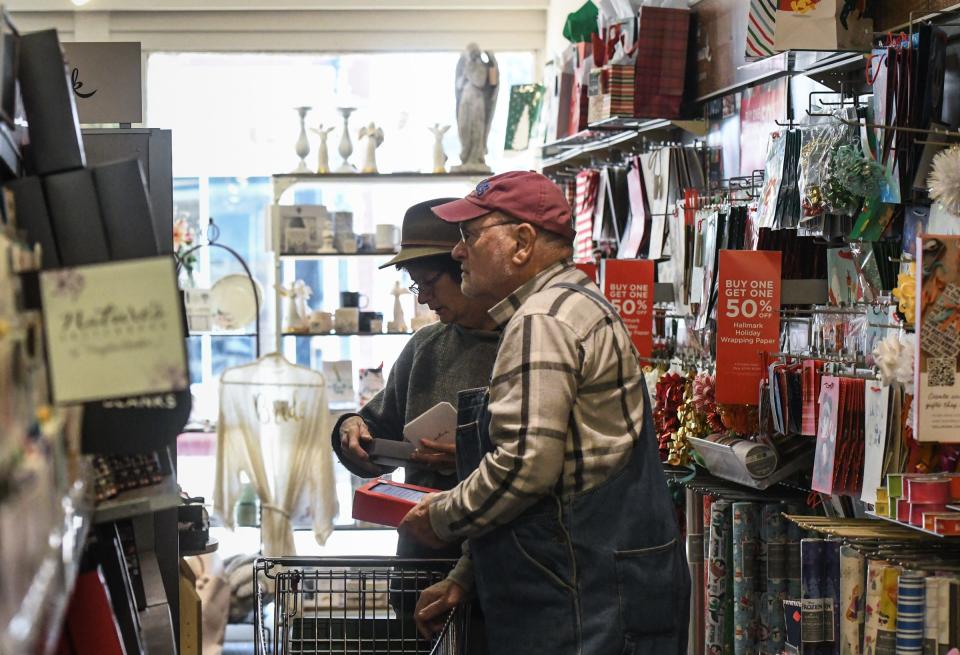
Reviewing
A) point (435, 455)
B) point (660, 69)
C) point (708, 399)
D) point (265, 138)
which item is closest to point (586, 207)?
point (660, 69)

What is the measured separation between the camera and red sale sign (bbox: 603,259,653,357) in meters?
4.25

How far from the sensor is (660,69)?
444 centimetres

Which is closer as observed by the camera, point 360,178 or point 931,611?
point 931,611

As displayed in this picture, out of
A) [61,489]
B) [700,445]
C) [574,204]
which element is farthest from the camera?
[574,204]

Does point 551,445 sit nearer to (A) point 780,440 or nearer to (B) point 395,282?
(A) point 780,440

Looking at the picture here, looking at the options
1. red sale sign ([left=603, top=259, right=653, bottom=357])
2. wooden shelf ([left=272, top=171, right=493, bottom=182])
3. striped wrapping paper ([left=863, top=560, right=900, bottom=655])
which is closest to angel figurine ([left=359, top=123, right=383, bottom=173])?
wooden shelf ([left=272, top=171, right=493, bottom=182])

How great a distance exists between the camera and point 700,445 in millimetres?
3674

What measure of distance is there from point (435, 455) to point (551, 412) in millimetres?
697

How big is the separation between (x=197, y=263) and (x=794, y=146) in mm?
4724

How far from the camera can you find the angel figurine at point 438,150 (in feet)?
22.7

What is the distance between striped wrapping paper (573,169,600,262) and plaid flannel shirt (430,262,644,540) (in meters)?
2.95

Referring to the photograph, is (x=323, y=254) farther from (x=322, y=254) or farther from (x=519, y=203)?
(x=519, y=203)

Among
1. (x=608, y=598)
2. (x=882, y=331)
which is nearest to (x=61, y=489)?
(x=608, y=598)

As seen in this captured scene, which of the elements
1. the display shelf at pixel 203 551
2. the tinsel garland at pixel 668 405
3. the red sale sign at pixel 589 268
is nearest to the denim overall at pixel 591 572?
the display shelf at pixel 203 551
